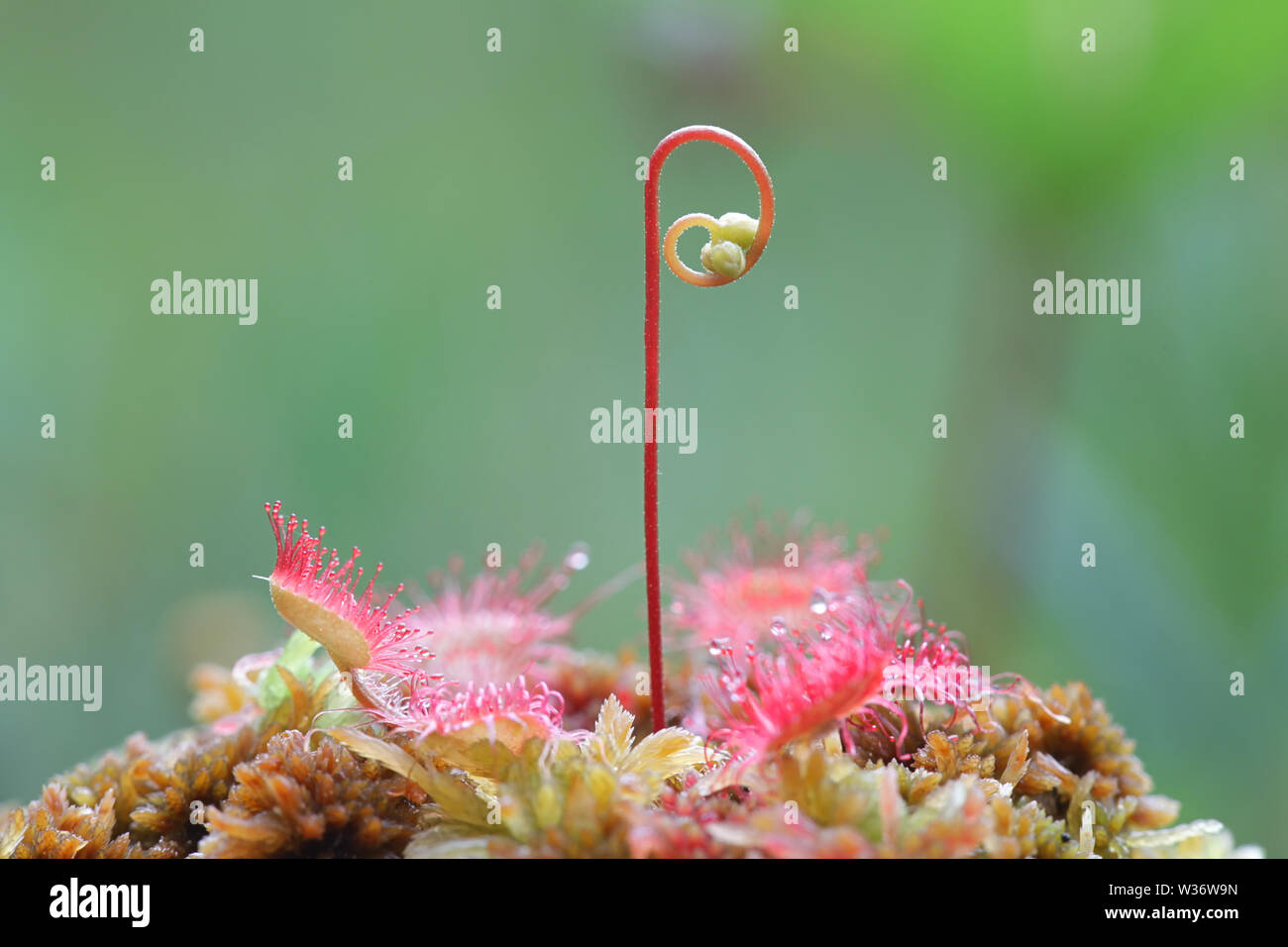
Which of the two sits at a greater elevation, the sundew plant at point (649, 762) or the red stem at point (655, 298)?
the red stem at point (655, 298)

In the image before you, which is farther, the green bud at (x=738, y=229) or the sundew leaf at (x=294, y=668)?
the sundew leaf at (x=294, y=668)

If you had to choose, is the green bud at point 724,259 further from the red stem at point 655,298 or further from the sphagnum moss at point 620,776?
the sphagnum moss at point 620,776

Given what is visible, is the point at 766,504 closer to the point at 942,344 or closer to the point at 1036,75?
the point at 942,344

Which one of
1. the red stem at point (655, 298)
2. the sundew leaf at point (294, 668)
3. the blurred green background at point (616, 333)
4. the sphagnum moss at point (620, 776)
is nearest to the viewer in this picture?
the sphagnum moss at point (620, 776)

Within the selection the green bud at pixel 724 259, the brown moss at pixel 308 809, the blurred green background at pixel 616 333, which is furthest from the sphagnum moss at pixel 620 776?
the blurred green background at pixel 616 333

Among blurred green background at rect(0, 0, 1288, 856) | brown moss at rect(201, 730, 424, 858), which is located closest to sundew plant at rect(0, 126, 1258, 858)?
brown moss at rect(201, 730, 424, 858)

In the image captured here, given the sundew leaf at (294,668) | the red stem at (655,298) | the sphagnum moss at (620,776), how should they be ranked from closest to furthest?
the sphagnum moss at (620,776)
the red stem at (655,298)
the sundew leaf at (294,668)

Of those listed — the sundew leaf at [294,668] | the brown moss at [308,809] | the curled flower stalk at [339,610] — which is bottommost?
the brown moss at [308,809]

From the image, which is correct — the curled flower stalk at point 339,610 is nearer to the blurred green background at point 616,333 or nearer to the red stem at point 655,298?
the red stem at point 655,298
